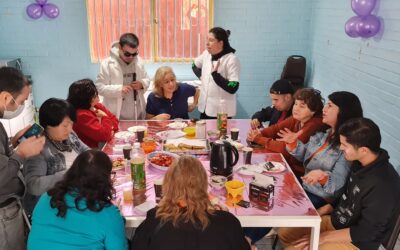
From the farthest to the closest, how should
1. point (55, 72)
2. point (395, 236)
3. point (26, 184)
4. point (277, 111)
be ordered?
point (55, 72) → point (277, 111) → point (26, 184) → point (395, 236)

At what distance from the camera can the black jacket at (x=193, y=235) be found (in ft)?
5.27

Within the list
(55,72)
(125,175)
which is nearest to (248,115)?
(55,72)

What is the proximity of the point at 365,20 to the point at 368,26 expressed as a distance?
73 millimetres

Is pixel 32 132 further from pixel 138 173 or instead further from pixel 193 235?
pixel 193 235

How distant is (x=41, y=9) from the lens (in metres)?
5.18

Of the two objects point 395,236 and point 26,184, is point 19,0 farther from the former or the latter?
point 395,236

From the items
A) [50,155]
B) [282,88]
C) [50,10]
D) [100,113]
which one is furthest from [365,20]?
[50,10]

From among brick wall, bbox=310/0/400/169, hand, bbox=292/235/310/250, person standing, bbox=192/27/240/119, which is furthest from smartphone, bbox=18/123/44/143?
brick wall, bbox=310/0/400/169

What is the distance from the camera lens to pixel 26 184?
217cm

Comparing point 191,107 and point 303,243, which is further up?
point 191,107

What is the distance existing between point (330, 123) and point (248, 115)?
3.32 metres

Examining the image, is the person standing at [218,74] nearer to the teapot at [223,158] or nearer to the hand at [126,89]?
the hand at [126,89]

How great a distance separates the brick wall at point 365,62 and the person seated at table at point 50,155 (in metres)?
2.72

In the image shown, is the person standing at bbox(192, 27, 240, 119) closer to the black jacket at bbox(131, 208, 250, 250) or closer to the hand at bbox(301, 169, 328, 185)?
the hand at bbox(301, 169, 328, 185)
